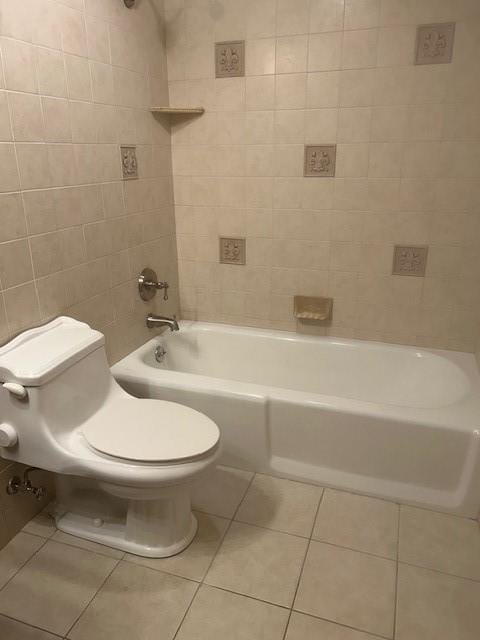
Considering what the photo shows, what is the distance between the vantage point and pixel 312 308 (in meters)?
2.41

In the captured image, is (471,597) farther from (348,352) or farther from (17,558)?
(17,558)

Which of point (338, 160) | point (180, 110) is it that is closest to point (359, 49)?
point (338, 160)

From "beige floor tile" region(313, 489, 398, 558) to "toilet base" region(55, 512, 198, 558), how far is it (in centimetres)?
48

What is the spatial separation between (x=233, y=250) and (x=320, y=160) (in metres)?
0.63

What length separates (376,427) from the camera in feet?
5.87

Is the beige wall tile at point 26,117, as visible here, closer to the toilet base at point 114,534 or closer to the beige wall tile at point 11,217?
the beige wall tile at point 11,217

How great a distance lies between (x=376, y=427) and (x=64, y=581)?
1.22 meters

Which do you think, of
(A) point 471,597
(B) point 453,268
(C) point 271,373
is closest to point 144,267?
(C) point 271,373

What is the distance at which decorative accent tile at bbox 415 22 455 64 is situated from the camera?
188 centimetres

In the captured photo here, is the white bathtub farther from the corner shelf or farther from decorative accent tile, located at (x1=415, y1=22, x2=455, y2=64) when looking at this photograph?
decorative accent tile, located at (x1=415, y1=22, x2=455, y2=64)

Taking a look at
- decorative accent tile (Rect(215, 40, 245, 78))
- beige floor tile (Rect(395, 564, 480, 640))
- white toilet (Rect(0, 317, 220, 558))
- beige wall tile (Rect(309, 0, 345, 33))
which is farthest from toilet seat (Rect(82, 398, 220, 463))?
beige wall tile (Rect(309, 0, 345, 33))

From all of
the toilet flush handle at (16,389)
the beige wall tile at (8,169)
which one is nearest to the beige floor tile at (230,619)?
the toilet flush handle at (16,389)

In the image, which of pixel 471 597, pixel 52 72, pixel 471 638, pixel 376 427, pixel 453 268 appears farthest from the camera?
pixel 453 268

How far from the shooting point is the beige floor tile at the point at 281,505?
1.75 metres
